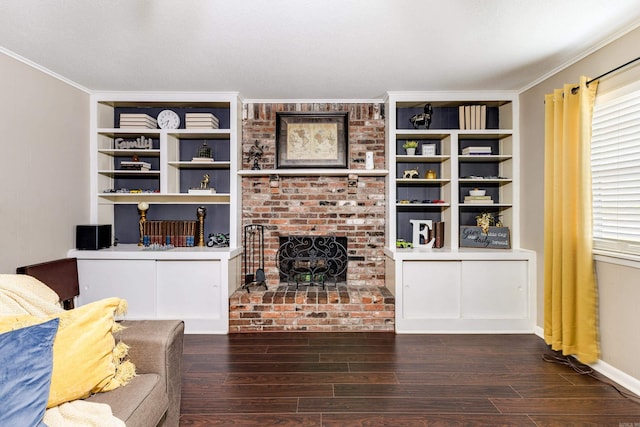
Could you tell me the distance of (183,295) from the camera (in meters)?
3.53

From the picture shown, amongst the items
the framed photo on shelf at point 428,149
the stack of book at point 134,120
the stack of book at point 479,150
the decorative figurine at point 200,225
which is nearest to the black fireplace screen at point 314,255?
the decorative figurine at point 200,225

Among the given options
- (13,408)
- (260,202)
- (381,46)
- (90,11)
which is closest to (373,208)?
(260,202)

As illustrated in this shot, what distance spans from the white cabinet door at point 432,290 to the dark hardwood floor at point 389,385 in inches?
10.6

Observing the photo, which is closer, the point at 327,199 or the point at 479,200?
the point at 479,200

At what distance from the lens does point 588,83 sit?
268 centimetres

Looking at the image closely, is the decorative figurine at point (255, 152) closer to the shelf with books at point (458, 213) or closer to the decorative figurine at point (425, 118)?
the shelf with books at point (458, 213)

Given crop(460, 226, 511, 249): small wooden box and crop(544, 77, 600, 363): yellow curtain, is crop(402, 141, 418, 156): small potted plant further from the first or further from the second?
crop(544, 77, 600, 363): yellow curtain

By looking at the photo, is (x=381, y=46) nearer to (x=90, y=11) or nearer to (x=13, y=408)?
(x=90, y=11)

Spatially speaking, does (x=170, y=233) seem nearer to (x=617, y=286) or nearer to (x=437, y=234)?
(x=437, y=234)

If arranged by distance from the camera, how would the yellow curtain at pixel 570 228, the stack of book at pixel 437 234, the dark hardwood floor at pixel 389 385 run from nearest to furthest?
the dark hardwood floor at pixel 389 385 < the yellow curtain at pixel 570 228 < the stack of book at pixel 437 234

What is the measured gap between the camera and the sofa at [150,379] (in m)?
1.45

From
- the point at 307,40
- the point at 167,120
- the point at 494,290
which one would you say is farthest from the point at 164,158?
the point at 494,290

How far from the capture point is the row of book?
156 inches

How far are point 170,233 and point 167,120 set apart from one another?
1.25 m
